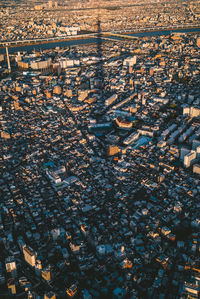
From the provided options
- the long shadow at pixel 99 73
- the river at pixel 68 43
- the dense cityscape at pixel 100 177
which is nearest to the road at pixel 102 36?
the river at pixel 68 43

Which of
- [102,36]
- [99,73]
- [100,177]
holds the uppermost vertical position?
[102,36]

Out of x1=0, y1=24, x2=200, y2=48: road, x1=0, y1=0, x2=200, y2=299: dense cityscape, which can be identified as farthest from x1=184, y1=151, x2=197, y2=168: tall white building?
x1=0, y1=24, x2=200, y2=48: road

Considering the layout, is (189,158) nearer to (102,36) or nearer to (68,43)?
(68,43)

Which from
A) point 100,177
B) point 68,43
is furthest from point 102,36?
point 100,177

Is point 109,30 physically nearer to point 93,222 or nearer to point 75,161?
point 75,161

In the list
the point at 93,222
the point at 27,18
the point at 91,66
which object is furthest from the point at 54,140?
the point at 27,18

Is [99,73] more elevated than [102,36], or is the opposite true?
[102,36]

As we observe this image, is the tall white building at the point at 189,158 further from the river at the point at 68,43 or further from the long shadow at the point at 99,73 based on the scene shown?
the river at the point at 68,43

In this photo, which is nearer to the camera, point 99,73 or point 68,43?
point 99,73

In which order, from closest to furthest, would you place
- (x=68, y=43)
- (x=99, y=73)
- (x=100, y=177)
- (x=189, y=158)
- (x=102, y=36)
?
(x=100, y=177) → (x=189, y=158) → (x=99, y=73) → (x=68, y=43) → (x=102, y=36)
